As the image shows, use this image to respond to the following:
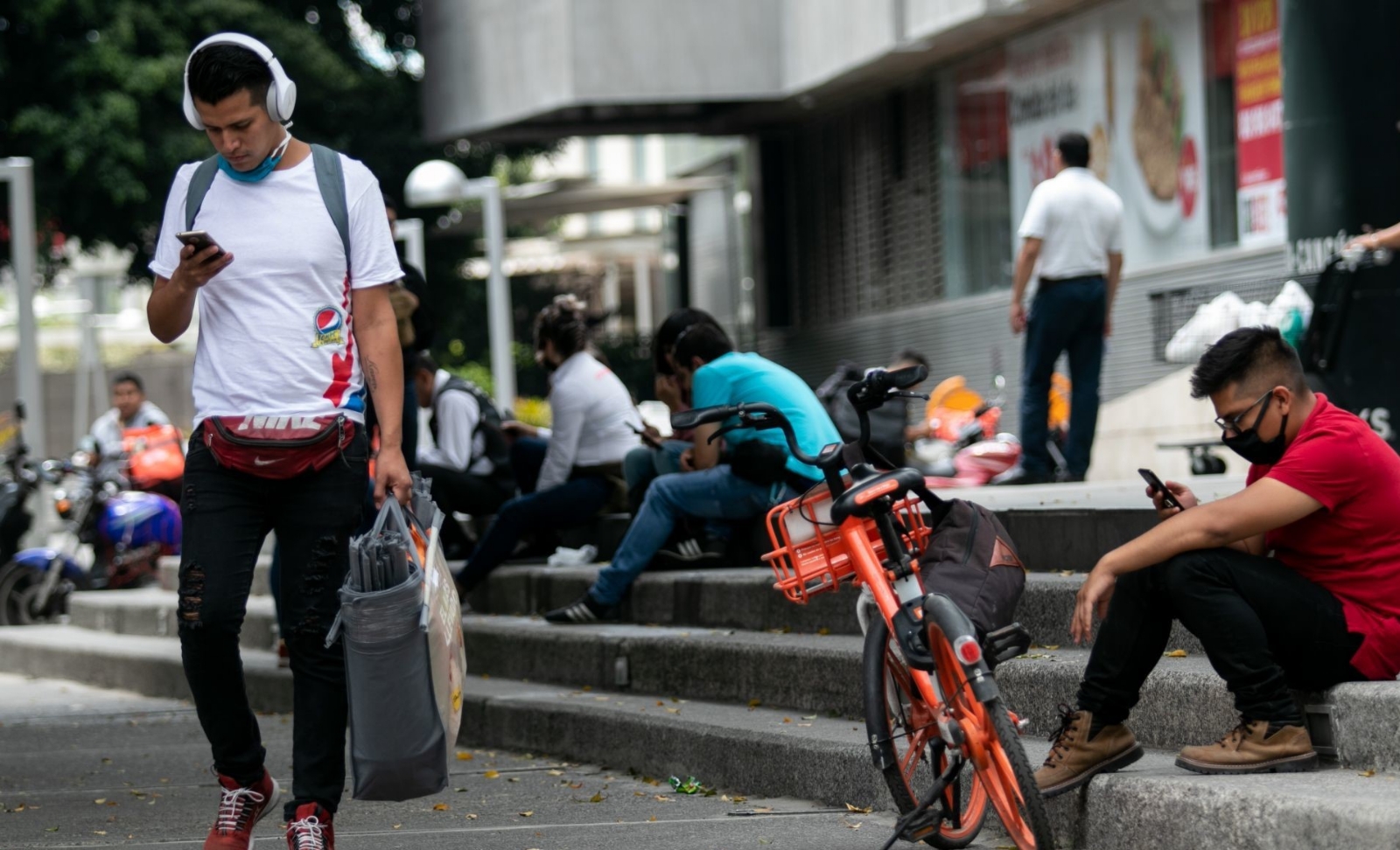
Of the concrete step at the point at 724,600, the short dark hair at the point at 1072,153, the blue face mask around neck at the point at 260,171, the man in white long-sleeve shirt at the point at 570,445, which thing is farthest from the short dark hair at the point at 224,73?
the short dark hair at the point at 1072,153

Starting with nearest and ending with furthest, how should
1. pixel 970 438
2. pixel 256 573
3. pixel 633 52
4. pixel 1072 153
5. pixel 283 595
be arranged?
pixel 283 595 → pixel 1072 153 → pixel 256 573 → pixel 970 438 → pixel 633 52

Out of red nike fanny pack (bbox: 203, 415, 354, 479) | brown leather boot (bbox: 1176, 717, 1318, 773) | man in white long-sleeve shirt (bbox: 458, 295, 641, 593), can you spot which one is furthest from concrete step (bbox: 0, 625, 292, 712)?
brown leather boot (bbox: 1176, 717, 1318, 773)

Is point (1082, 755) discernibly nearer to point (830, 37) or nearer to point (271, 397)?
point (271, 397)

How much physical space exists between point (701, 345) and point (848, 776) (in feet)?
9.74

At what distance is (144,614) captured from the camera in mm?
12305

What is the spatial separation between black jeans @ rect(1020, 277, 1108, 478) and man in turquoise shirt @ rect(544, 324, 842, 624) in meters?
1.83

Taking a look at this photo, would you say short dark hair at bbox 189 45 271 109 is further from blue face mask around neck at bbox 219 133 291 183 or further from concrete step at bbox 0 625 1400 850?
concrete step at bbox 0 625 1400 850

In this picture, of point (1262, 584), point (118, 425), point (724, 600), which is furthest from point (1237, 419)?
point (118, 425)

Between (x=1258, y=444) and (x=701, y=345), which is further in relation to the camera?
(x=701, y=345)

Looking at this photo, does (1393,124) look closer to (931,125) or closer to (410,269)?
(410,269)

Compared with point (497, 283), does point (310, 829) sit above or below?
below

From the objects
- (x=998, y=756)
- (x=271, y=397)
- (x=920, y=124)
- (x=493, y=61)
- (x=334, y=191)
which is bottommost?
(x=998, y=756)

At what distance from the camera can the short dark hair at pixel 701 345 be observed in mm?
8602

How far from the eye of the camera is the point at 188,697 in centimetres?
1063
